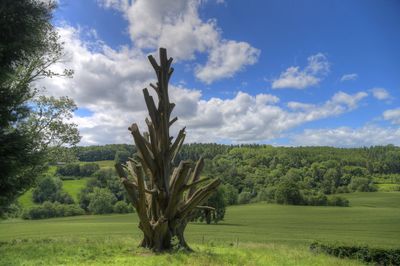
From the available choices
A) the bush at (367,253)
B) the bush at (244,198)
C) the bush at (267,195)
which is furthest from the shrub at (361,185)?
the bush at (367,253)

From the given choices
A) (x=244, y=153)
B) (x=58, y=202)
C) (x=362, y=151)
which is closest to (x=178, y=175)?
(x=58, y=202)

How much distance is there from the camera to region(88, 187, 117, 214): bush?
81625mm

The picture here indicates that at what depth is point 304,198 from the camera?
87250 millimetres

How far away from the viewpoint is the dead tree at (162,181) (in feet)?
49.0

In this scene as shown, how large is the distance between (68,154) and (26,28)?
14.3 meters

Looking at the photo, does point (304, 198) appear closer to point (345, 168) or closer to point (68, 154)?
point (345, 168)

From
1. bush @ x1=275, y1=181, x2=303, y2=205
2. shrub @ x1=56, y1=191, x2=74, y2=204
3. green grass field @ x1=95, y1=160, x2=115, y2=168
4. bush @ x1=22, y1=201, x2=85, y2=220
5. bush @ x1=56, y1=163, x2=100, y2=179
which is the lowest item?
bush @ x1=22, y1=201, x2=85, y2=220

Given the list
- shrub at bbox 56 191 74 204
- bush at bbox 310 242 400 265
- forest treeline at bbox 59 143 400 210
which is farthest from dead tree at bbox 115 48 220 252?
shrub at bbox 56 191 74 204

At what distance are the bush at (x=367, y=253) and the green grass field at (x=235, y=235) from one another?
1.68 m

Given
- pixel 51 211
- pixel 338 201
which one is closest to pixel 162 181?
pixel 51 211

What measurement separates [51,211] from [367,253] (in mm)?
73154

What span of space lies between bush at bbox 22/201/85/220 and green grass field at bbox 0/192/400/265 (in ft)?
12.1

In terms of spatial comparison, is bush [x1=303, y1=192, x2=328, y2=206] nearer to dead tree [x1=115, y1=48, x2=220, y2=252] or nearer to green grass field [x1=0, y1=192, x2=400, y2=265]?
green grass field [x1=0, y1=192, x2=400, y2=265]

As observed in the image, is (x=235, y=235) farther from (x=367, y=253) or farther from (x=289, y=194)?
(x=289, y=194)
